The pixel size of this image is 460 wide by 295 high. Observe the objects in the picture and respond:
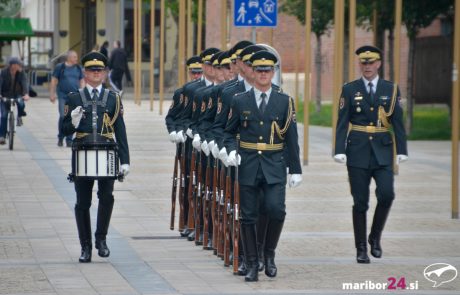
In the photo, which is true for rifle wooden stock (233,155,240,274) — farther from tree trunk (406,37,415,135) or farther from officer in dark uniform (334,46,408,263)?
tree trunk (406,37,415,135)

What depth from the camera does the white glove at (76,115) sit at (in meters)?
12.5

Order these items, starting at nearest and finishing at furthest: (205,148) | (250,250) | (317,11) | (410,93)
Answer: (250,250), (205,148), (410,93), (317,11)

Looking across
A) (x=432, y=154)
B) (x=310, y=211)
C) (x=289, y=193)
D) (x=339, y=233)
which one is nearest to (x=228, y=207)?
(x=339, y=233)

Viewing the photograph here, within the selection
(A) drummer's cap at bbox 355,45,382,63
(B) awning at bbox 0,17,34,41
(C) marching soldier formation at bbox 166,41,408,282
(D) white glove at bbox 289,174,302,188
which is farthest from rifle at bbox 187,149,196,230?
(B) awning at bbox 0,17,34,41

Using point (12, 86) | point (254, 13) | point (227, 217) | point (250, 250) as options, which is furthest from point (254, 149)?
point (12, 86)

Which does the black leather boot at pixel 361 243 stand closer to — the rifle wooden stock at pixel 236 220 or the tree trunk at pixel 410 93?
the rifle wooden stock at pixel 236 220

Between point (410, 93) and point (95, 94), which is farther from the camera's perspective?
point (410, 93)

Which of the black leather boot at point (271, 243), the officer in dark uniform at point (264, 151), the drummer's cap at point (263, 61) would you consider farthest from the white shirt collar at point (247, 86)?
the black leather boot at point (271, 243)

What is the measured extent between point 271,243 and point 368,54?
2213mm

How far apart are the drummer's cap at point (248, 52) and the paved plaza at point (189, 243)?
5.98 feet

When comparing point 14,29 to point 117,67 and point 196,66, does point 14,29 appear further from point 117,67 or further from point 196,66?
point 196,66

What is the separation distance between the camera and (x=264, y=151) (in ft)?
38.7

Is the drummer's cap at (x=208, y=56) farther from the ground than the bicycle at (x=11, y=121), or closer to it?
farther from the ground

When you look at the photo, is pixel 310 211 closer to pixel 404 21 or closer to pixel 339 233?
pixel 339 233
